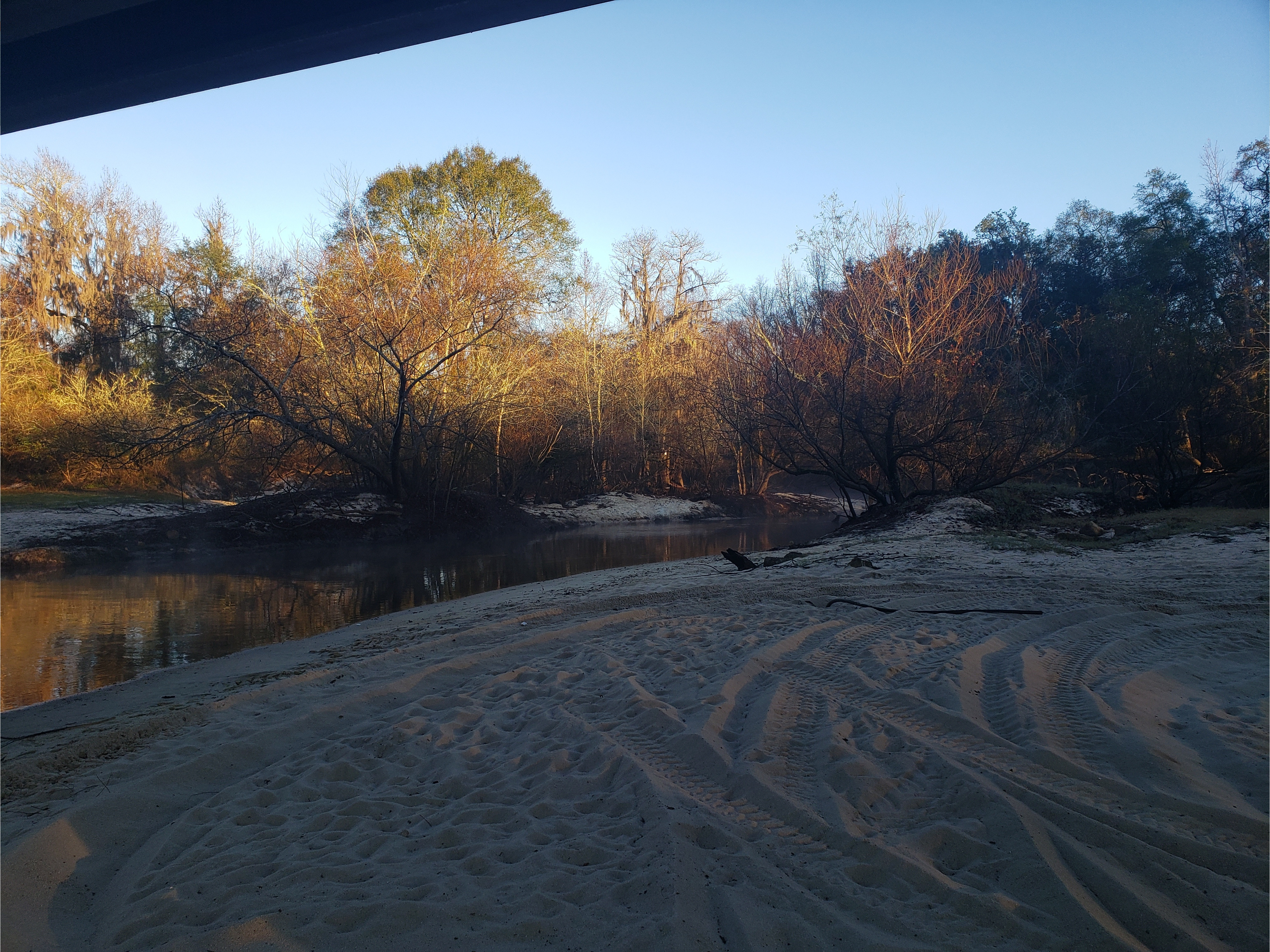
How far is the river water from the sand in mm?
1617

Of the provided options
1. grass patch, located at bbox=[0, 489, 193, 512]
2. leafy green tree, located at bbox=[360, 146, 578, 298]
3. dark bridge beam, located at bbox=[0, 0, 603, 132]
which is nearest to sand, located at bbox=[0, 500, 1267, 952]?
dark bridge beam, located at bbox=[0, 0, 603, 132]

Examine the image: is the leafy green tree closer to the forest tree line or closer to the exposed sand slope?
the forest tree line

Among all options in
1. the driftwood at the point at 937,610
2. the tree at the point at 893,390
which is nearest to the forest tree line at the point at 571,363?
the tree at the point at 893,390

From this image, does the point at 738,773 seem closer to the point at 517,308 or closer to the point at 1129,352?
the point at 1129,352

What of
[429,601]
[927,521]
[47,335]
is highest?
[47,335]

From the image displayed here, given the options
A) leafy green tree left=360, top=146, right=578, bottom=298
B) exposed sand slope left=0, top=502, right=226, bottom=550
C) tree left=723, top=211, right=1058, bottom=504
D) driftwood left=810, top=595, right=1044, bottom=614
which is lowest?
driftwood left=810, top=595, right=1044, bottom=614

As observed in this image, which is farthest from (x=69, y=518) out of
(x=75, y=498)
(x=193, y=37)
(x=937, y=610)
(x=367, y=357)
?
(x=937, y=610)

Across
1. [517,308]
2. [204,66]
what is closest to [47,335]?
[517,308]

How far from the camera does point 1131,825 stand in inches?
93.2

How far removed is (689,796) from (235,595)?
9.53m

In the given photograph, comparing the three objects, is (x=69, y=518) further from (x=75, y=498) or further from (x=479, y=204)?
(x=479, y=204)

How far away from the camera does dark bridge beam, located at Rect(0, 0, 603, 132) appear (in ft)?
12.0

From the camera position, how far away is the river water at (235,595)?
22.0ft

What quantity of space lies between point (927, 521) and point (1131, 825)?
1060 cm
